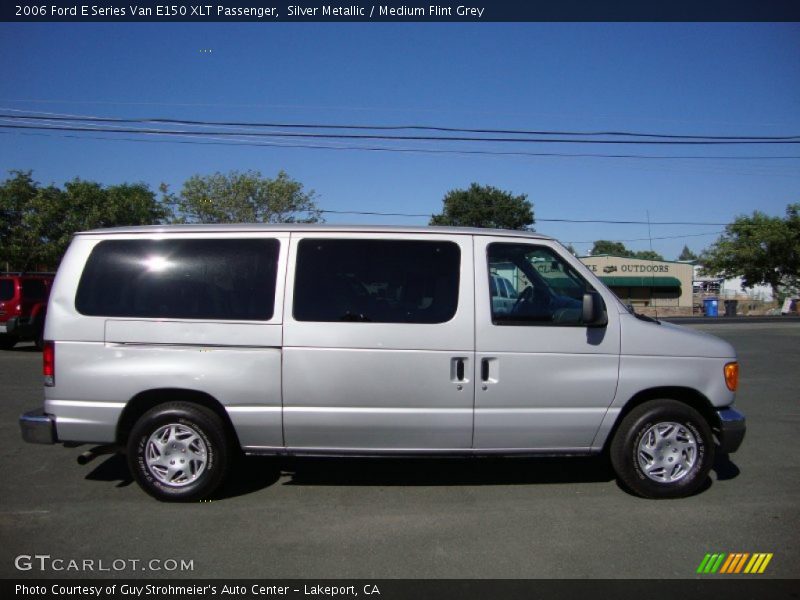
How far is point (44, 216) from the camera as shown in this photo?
25578 millimetres

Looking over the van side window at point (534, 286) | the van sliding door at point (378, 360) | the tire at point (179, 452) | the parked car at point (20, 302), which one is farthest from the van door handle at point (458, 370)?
the parked car at point (20, 302)

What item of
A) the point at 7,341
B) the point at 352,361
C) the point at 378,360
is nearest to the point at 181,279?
the point at 352,361

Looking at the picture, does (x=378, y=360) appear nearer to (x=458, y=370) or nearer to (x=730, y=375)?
(x=458, y=370)

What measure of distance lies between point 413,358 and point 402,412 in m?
0.41

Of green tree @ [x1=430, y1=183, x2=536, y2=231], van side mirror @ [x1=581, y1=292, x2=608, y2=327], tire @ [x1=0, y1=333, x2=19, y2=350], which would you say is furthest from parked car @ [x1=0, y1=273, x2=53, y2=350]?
green tree @ [x1=430, y1=183, x2=536, y2=231]

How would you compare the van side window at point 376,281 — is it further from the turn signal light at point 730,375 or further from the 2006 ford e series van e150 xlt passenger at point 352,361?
the turn signal light at point 730,375

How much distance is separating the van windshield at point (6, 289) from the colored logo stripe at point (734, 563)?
625 inches

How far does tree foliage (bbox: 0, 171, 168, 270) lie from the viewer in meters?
25.4

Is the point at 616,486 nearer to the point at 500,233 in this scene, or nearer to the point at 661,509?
the point at 661,509

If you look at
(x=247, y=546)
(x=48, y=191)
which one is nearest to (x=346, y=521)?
(x=247, y=546)

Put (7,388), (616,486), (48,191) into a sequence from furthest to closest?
1. (48,191)
2. (7,388)
3. (616,486)

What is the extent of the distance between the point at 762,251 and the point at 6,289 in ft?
156

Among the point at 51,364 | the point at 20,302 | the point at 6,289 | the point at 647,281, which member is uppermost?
the point at 647,281

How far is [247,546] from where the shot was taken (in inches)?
155
